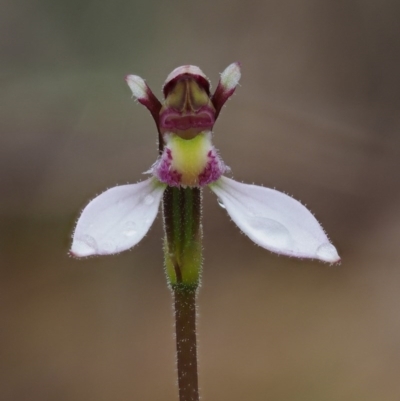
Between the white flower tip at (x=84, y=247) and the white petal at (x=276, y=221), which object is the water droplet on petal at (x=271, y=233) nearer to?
the white petal at (x=276, y=221)

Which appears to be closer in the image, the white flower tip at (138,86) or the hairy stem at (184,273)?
the hairy stem at (184,273)

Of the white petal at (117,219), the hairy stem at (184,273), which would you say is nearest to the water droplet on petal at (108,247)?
the white petal at (117,219)

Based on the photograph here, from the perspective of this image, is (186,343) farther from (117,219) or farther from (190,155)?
(190,155)

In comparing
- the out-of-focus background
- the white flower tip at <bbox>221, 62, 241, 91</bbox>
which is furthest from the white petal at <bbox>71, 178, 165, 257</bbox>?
the out-of-focus background

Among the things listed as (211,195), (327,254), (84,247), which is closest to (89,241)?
(84,247)

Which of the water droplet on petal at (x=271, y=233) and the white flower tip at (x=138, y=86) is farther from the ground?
the white flower tip at (x=138, y=86)

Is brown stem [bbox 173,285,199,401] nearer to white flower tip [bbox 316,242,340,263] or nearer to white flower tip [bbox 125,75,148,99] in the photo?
white flower tip [bbox 316,242,340,263]
